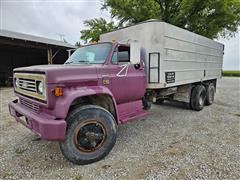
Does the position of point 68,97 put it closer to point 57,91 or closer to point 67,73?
point 57,91

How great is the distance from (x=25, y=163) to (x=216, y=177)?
10.2ft

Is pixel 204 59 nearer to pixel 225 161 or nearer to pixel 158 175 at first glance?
pixel 225 161

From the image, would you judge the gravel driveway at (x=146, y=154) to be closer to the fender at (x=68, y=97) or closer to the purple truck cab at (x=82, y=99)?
the purple truck cab at (x=82, y=99)

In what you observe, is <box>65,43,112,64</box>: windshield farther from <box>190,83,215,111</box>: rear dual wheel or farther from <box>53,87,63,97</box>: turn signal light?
<box>190,83,215,111</box>: rear dual wheel

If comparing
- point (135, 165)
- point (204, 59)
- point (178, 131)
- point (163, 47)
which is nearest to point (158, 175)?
point (135, 165)

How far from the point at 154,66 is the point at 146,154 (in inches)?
80.5

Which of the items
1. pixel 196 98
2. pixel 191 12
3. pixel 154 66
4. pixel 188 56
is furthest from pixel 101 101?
pixel 191 12

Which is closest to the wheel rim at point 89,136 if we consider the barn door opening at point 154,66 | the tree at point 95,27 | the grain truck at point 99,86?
the grain truck at point 99,86

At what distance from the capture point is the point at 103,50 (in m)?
3.72

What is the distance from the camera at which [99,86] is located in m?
3.23

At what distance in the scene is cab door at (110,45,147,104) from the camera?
11.7 ft

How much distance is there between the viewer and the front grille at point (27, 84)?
2986mm

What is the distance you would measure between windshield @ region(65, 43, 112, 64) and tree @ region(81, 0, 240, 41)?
14506 mm

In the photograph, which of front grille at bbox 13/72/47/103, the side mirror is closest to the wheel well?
front grille at bbox 13/72/47/103
